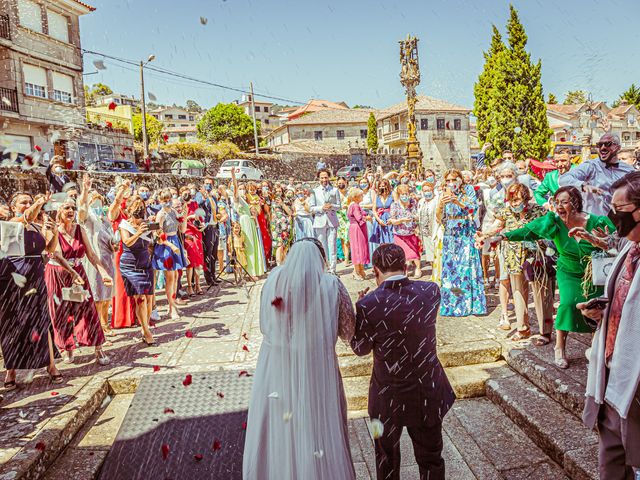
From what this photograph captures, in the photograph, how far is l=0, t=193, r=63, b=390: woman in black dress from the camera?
4871 millimetres

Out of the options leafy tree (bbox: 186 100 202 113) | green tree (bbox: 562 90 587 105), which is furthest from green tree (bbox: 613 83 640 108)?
leafy tree (bbox: 186 100 202 113)

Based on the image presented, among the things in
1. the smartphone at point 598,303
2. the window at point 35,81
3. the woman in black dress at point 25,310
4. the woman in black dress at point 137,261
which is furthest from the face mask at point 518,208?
the window at point 35,81

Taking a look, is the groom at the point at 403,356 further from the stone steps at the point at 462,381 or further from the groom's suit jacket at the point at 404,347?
the stone steps at the point at 462,381

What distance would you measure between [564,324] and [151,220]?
5.42m

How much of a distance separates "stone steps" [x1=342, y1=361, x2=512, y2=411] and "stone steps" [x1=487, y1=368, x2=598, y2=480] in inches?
5.0

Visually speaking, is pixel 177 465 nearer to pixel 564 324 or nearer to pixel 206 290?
pixel 564 324

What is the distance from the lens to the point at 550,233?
4258 millimetres

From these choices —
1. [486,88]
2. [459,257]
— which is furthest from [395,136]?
[459,257]

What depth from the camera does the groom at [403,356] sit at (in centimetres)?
285

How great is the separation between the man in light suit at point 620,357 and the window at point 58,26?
29811mm

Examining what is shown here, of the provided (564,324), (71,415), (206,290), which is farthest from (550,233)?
(206,290)

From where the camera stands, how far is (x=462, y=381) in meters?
4.79

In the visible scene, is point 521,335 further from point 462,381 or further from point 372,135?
point 372,135

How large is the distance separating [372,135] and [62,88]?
119ft
